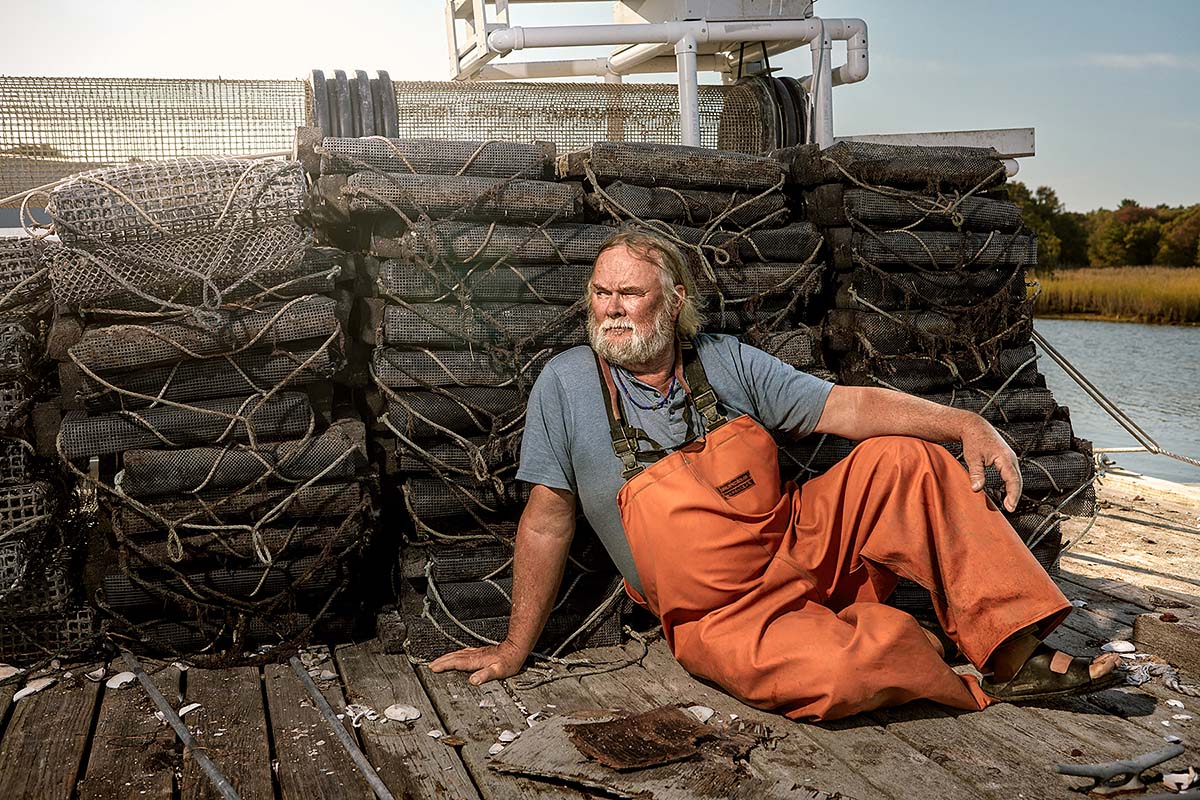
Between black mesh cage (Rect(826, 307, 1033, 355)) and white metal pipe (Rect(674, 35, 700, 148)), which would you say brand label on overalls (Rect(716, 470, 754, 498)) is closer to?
black mesh cage (Rect(826, 307, 1033, 355))

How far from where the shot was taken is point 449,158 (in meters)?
3.98

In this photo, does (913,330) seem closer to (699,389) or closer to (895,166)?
(895,166)

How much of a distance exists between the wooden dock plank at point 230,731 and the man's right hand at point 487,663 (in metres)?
0.64

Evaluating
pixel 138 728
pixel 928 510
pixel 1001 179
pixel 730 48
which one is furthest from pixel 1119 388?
pixel 138 728

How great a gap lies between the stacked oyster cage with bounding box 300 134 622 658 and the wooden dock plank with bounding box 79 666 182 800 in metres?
0.91

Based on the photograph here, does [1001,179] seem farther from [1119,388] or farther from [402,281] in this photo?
[1119,388]

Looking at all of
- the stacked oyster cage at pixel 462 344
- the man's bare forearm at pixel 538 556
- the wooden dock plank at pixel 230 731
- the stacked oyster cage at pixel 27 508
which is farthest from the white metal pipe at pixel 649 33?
the wooden dock plank at pixel 230 731

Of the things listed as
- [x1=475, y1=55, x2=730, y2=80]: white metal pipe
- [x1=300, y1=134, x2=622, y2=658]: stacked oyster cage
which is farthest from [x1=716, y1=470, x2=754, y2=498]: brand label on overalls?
[x1=475, y1=55, x2=730, y2=80]: white metal pipe

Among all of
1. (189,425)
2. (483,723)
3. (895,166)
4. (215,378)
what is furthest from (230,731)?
(895,166)

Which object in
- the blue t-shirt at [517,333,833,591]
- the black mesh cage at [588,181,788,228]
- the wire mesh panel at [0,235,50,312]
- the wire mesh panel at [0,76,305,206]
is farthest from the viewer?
the wire mesh panel at [0,76,305,206]

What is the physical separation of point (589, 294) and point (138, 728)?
2.03 meters

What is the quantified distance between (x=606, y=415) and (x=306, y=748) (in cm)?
140

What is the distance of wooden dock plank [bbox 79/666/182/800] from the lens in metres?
2.90

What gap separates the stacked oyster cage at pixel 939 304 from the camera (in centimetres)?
441
